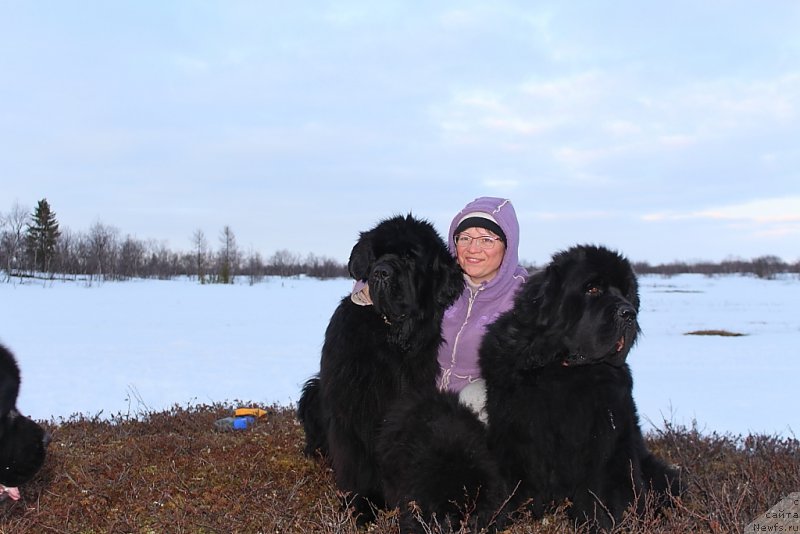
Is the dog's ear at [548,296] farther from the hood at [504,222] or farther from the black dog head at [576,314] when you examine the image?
the hood at [504,222]

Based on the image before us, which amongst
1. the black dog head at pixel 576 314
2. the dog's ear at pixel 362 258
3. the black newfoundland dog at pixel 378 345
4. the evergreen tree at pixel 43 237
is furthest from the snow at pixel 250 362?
the evergreen tree at pixel 43 237

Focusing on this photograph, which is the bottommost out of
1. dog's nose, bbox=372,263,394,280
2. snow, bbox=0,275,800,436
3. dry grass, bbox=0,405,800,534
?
snow, bbox=0,275,800,436

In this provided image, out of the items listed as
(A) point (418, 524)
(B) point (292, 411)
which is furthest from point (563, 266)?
(B) point (292, 411)

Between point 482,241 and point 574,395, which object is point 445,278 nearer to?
point 482,241

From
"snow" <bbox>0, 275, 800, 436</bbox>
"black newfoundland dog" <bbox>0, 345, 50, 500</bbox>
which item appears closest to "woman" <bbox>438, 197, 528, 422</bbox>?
"black newfoundland dog" <bbox>0, 345, 50, 500</bbox>

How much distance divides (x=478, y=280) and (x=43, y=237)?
64899 mm

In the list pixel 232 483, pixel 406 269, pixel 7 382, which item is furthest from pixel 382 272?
pixel 7 382

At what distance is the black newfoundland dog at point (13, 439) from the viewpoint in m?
3.31

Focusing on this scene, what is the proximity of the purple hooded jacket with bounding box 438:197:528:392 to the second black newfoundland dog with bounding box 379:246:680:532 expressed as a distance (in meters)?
0.70

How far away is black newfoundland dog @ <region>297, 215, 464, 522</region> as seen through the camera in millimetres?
3867

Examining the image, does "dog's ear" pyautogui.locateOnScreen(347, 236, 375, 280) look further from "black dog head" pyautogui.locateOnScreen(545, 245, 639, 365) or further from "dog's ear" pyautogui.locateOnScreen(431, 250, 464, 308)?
"black dog head" pyautogui.locateOnScreen(545, 245, 639, 365)

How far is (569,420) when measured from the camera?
3.20 metres

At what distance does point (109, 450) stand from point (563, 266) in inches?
160

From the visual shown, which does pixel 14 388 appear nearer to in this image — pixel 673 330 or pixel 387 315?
pixel 387 315
